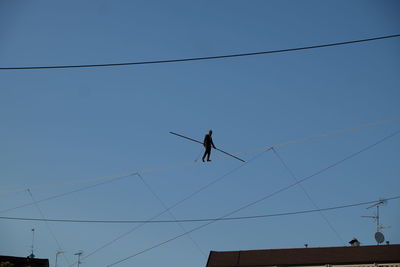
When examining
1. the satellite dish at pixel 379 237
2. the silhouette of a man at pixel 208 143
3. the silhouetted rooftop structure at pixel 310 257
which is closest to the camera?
the silhouette of a man at pixel 208 143

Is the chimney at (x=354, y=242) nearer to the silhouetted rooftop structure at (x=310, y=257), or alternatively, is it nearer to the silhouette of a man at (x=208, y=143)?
the silhouetted rooftop structure at (x=310, y=257)

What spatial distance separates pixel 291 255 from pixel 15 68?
2215 cm

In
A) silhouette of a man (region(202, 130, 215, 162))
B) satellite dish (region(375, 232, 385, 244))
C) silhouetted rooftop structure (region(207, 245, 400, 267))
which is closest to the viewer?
silhouette of a man (region(202, 130, 215, 162))

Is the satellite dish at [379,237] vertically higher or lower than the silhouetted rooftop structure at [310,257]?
higher

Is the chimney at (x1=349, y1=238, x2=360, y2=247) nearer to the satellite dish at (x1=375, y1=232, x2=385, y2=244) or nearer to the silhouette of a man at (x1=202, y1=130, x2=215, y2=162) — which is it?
the satellite dish at (x1=375, y1=232, x2=385, y2=244)

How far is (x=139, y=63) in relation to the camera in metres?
22.2

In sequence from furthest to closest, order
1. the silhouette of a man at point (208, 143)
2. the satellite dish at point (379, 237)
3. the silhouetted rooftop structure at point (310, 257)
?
the satellite dish at point (379, 237), the silhouetted rooftop structure at point (310, 257), the silhouette of a man at point (208, 143)

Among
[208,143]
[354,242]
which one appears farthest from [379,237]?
[208,143]

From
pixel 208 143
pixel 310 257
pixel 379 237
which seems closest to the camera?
pixel 208 143

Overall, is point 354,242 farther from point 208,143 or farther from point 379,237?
point 208,143

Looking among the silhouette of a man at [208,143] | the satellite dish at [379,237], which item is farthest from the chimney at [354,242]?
the silhouette of a man at [208,143]

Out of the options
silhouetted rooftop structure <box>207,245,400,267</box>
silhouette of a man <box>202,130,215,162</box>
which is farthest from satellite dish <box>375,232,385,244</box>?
silhouette of a man <box>202,130,215,162</box>

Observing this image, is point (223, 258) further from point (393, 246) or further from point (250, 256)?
point (393, 246)

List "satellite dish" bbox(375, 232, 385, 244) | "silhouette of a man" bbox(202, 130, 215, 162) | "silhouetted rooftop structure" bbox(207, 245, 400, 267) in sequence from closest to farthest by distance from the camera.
Result: "silhouette of a man" bbox(202, 130, 215, 162) → "silhouetted rooftop structure" bbox(207, 245, 400, 267) → "satellite dish" bbox(375, 232, 385, 244)
